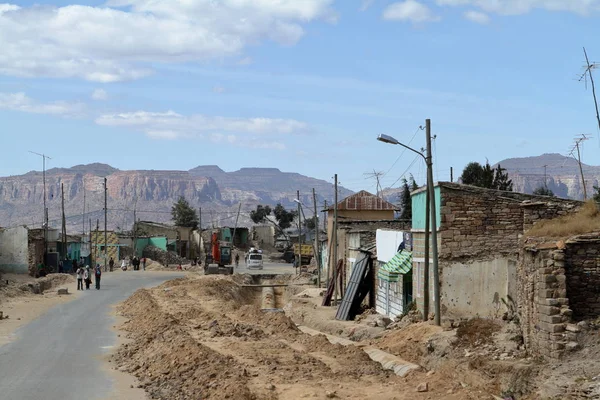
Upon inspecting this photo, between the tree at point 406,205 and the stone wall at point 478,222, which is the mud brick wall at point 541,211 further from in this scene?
the tree at point 406,205

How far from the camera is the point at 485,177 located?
61.8 m

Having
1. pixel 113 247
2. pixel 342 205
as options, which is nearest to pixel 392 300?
pixel 342 205

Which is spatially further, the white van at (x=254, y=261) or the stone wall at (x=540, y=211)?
the white van at (x=254, y=261)

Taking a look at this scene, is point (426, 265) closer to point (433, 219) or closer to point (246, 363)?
point (433, 219)

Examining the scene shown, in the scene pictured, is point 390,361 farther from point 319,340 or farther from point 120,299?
point 120,299

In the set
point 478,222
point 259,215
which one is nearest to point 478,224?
point 478,222

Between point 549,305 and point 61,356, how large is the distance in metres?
13.1

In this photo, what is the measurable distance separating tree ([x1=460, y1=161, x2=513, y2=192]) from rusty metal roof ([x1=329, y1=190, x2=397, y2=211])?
6.34 m

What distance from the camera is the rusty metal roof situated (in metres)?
63.3

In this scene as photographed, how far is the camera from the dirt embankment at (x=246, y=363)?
1597 cm

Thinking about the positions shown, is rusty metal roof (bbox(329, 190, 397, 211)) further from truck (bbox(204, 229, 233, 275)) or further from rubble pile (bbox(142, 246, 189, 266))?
rubble pile (bbox(142, 246, 189, 266))

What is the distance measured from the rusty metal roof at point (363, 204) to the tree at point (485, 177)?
6.34 metres

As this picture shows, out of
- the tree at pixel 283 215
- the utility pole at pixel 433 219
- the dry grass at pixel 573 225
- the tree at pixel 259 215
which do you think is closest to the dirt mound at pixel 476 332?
the utility pole at pixel 433 219

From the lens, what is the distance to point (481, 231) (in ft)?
84.8
